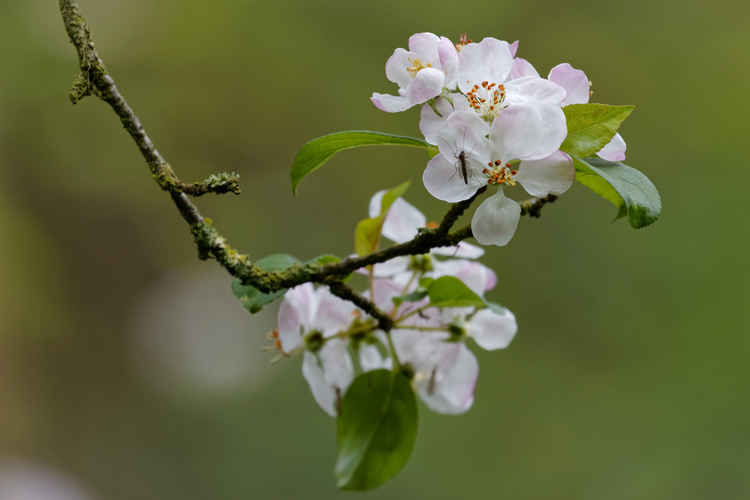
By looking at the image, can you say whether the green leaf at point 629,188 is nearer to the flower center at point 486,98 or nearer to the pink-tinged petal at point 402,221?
the flower center at point 486,98

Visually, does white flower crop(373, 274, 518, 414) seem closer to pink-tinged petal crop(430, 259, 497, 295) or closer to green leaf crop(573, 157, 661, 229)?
pink-tinged petal crop(430, 259, 497, 295)

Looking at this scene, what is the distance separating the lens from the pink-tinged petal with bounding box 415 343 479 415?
0.53 metres

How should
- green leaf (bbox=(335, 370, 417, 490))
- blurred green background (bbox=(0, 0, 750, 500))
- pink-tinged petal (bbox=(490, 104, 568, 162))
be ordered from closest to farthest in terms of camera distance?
pink-tinged petal (bbox=(490, 104, 568, 162))
green leaf (bbox=(335, 370, 417, 490))
blurred green background (bbox=(0, 0, 750, 500))

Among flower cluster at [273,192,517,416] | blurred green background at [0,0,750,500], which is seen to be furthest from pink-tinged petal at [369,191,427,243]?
blurred green background at [0,0,750,500]

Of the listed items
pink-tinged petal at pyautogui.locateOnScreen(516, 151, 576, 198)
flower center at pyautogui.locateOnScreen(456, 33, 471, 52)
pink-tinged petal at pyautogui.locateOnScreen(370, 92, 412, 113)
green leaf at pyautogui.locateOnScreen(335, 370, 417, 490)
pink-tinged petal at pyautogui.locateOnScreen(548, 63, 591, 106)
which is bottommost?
green leaf at pyautogui.locateOnScreen(335, 370, 417, 490)

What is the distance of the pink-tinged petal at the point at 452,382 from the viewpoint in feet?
1.75

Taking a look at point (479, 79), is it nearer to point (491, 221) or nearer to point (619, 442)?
point (491, 221)

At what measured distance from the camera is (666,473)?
1848 millimetres

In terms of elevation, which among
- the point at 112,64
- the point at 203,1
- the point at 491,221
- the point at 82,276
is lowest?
the point at 491,221

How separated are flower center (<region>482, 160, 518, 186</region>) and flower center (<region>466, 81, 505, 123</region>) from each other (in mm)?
26

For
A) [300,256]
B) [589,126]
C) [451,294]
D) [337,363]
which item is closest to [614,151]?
[589,126]

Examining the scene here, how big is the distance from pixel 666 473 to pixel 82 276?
5.31 feet

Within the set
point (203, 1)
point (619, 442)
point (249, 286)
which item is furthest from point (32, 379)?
point (249, 286)

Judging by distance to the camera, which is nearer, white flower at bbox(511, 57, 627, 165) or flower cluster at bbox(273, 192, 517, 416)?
white flower at bbox(511, 57, 627, 165)
